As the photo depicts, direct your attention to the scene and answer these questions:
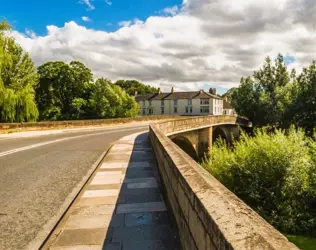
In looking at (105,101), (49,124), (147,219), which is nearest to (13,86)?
(49,124)

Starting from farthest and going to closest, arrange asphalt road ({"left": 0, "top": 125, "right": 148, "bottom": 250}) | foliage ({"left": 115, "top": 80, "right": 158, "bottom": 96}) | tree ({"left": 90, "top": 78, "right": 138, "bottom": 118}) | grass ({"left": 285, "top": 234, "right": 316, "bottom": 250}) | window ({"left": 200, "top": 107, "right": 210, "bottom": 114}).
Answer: foliage ({"left": 115, "top": 80, "right": 158, "bottom": 96}) → window ({"left": 200, "top": 107, "right": 210, "bottom": 114}) → tree ({"left": 90, "top": 78, "right": 138, "bottom": 118}) → grass ({"left": 285, "top": 234, "right": 316, "bottom": 250}) → asphalt road ({"left": 0, "top": 125, "right": 148, "bottom": 250})

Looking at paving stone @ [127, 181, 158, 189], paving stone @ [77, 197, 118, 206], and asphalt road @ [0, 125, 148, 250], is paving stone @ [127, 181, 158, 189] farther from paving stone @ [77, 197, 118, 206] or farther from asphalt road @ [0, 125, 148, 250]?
asphalt road @ [0, 125, 148, 250]

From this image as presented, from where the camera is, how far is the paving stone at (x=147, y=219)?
4676mm

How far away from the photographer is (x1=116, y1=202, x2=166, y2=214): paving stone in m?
5.29

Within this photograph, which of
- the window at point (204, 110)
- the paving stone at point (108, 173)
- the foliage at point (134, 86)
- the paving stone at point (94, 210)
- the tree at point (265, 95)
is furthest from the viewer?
the foliage at point (134, 86)

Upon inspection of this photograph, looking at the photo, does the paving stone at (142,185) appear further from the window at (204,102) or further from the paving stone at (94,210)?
the window at (204,102)

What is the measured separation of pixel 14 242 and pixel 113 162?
632 cm

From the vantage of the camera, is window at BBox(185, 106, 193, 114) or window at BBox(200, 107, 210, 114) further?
window at BBox(185, 106, 193, 114)

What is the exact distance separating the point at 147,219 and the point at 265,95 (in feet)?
132

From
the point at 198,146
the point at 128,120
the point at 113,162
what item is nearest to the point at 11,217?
the point at 113,162

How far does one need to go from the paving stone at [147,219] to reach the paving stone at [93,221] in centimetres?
14

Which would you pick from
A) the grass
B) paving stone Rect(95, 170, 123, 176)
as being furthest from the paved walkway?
the grass

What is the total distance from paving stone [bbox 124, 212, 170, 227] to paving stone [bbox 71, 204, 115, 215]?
47 cm

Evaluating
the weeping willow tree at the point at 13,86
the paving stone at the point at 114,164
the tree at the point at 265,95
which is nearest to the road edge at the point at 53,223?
the paving stone at the point at 114,164
